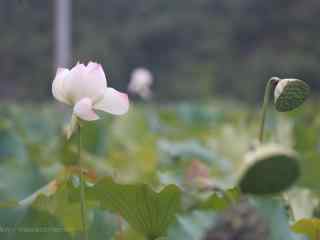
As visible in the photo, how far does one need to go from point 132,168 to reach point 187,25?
16.1m

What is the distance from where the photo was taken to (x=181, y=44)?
1773 centimetres

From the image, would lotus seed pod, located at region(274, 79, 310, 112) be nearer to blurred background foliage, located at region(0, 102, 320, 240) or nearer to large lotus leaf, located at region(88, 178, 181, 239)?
blurred background foliage, located at region(0, 102, 320, 240)

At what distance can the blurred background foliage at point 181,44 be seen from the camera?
1638cm

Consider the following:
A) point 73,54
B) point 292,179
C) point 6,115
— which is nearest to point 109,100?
point 292,179

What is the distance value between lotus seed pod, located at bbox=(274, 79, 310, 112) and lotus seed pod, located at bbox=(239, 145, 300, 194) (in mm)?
102

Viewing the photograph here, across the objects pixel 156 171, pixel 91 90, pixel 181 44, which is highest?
pixel 91 90

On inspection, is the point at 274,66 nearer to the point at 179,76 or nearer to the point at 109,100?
the point at 179,76

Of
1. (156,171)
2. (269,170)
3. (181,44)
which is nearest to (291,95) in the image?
(269,170)

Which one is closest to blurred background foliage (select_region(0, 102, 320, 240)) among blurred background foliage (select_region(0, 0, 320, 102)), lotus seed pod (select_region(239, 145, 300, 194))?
lotus seed pod (select_region(239, 145, 300, 194))

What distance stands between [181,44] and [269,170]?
685 inches

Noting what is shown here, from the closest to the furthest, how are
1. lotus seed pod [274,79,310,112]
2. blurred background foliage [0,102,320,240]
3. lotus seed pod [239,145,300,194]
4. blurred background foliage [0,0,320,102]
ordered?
lotus seed pod [239,145,300,194] < lotus seed pod [274,79,310,112] < blurred background foliage [0,102,320,240] < blurred background foliage [0,0,320,102]

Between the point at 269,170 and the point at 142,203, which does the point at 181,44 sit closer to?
the point at 142,203

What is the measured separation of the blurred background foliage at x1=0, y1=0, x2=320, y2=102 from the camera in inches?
645

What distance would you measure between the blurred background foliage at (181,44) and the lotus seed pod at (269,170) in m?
15.4
